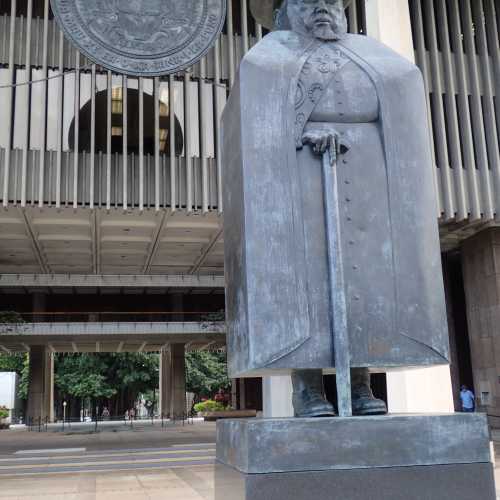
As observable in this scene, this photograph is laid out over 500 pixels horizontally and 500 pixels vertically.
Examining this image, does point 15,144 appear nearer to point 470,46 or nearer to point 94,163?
point 94,163

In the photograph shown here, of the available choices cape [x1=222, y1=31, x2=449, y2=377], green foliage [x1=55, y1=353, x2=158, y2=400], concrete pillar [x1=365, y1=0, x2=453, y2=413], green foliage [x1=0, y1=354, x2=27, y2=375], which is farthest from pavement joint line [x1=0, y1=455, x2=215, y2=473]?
green foliage [x1=0, y1=354, x2=27, y2=375]

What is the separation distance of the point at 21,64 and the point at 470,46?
12.9 m

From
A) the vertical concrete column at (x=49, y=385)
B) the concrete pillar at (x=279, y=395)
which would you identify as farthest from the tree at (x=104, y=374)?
the concrete pillar at (x=279, y=395)

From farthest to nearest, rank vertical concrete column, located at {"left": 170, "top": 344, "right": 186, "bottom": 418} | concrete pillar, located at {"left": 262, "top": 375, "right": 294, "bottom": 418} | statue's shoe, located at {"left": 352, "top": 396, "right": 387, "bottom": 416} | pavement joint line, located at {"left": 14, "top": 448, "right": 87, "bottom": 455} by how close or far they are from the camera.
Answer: vertical concrete column, located at {"left": 170, "top": 344, "right": 186, "bottom": 418} < concrete pillar, located at {"left": 262, "top": 375, "right": 294, "bottom": 418} < pavement joint line, located at {"left": 14, "top": 448, "right": 87, "bottom": 455} < statue's shoe, located at {"left": 352, "top": 396, "right": 387, "bottom": 416}

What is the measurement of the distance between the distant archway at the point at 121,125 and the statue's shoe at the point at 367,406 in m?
15.7

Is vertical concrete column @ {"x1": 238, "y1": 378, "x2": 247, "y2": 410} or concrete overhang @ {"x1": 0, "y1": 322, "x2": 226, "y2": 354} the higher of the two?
concrete overhang @ {"x1": 0, "y1": 322, "x2": 226, "y2": 354}

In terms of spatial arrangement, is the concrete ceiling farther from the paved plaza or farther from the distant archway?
the paved plaza

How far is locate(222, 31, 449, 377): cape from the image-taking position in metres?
2.75

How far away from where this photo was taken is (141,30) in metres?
4.91

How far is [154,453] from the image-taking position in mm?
14875

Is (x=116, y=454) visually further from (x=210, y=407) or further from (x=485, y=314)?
(x=210, y=407)

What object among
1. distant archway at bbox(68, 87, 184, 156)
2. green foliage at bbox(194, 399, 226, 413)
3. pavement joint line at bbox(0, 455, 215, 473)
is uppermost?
distant archway at bbox(68, 87, 184, 156)

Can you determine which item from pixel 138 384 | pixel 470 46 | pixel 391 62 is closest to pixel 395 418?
pixel 391 62

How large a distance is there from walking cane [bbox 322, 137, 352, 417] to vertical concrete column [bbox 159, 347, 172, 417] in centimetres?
3412
